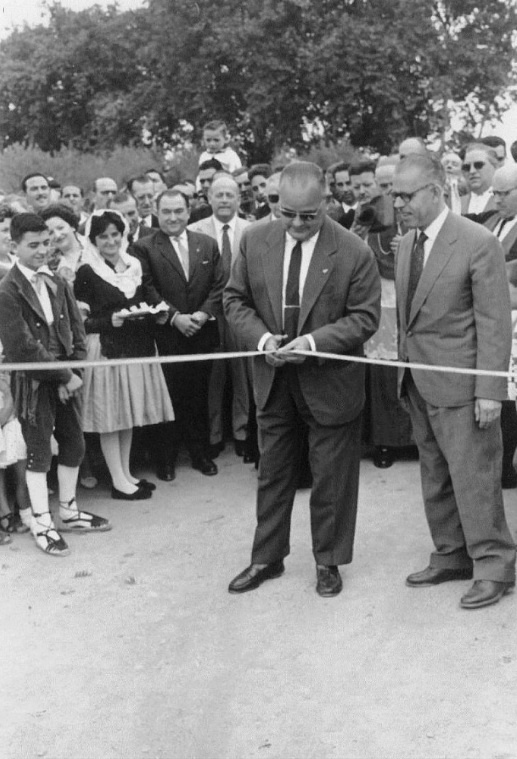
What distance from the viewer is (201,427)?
7.72m

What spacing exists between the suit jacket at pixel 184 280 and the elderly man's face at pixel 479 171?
211cm

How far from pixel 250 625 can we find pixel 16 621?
123 centimetres

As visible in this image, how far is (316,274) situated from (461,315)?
2.47 ft

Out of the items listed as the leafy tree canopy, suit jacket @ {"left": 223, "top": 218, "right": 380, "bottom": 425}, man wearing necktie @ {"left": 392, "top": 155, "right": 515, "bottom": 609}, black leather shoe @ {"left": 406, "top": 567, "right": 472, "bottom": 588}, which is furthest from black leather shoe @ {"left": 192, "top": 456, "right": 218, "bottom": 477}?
the leafy tree canopy

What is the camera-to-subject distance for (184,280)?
7.48 meters

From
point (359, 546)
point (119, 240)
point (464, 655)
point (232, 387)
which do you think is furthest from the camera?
point (232, 387)

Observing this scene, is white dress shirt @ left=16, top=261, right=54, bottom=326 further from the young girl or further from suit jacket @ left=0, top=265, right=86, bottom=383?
the young girl

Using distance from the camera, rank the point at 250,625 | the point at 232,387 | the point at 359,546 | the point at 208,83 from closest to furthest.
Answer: the point at 250,625
the point at 359,546
the point at 232,387
the point at 208,83

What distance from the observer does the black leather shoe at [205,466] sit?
757 centimetres

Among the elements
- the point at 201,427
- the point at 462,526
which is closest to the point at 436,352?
the point at 462,526

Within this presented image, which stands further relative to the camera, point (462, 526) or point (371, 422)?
point (371, 422)

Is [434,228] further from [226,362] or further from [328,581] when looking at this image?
[226,362]

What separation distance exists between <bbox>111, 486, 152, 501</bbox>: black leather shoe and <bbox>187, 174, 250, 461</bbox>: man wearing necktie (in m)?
1.00

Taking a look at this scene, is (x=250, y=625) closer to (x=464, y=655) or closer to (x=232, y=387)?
(x=464, y=655)
